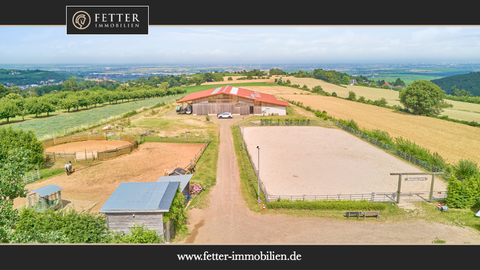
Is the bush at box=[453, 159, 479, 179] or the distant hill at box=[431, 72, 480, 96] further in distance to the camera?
the distant hill at box=[431, 72, 480, 96]

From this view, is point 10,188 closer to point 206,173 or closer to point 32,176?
point 32,176

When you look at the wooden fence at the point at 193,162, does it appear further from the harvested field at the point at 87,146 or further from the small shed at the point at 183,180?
the harvested field at the point at 87,146

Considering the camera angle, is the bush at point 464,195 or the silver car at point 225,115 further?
the silver car at point 225,115

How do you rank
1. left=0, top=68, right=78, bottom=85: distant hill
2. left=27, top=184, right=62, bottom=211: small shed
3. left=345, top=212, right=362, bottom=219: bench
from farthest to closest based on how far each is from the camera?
left=0, top=68, right=78, bottom=85: distant hill → left=27, top=184, right=62, bottom=211: small shed → left=345, top=212, right=362, bottom=219: bench

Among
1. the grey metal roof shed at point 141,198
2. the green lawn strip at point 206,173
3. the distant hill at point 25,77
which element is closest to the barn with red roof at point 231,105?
the green lawn strip at point 206,173

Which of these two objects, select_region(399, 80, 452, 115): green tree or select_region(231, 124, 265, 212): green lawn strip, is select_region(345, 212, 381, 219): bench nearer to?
select_region(231, 124, 265, 212): green lawn strip

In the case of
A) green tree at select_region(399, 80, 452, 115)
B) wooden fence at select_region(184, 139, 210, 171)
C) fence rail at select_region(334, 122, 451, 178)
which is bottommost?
wooden fence at select_region(184, 139, 210, 171)
